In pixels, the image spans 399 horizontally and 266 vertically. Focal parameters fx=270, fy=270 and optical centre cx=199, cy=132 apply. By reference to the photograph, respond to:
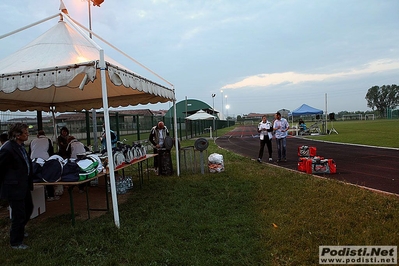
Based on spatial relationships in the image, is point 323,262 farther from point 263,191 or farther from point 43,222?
point 43,222

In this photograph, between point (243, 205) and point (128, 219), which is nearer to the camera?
point (128, 219)

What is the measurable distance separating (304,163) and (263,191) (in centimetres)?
274

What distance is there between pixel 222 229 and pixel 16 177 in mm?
2963

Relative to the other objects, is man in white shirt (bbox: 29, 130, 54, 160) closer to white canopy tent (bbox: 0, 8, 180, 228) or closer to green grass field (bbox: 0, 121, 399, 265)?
white canopy tent (bbox: 0, 8, 180, 228)

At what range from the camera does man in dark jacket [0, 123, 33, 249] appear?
3.59 m

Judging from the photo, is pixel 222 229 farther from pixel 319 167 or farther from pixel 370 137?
pixel 370 137

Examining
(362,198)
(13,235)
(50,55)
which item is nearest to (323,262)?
(362,198)

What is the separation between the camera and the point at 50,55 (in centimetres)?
473

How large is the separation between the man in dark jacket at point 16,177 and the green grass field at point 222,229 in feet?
1.09

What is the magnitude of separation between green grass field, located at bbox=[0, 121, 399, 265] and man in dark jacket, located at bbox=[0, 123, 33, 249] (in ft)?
1.09

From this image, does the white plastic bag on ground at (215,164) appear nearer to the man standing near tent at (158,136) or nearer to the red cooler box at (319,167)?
the man standing near tent at (158,136)

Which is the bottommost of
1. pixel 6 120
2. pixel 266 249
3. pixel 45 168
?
pixel 266 249

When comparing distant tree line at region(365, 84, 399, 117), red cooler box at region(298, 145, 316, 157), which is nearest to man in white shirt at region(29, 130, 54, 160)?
red cooler box at region(298, 145, 316, 157)

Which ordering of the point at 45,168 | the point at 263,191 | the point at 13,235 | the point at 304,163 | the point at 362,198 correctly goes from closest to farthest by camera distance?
the point at 13,235
the point at 45,168
the point at 362,198
the point at 263,191
the point at 304,163
